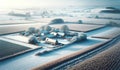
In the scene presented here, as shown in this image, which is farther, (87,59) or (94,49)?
(94,49)

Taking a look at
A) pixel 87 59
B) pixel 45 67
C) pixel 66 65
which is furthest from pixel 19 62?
pixel 87 59

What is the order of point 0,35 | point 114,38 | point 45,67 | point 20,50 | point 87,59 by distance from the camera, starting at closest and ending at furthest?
point 45,67 → point 87,59 → point 20,50 → point 114,38 → point 0,35

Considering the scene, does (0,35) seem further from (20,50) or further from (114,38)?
(114,38)

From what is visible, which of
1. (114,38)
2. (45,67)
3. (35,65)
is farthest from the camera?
(114,38)

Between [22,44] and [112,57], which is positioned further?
[22,44]

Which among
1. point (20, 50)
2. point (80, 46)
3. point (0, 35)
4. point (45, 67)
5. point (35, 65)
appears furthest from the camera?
point (0, 35)

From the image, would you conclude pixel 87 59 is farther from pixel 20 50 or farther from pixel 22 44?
pixel 22 44

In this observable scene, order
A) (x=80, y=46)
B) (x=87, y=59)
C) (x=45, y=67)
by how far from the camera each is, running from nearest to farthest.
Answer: (x=45, y=67), (x=87, y=59), (x=80, y=46)

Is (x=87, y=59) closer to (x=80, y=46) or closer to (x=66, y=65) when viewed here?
(x=66, y=65)

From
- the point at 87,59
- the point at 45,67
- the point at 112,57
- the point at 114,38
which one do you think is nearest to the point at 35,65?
the point at 45,67
